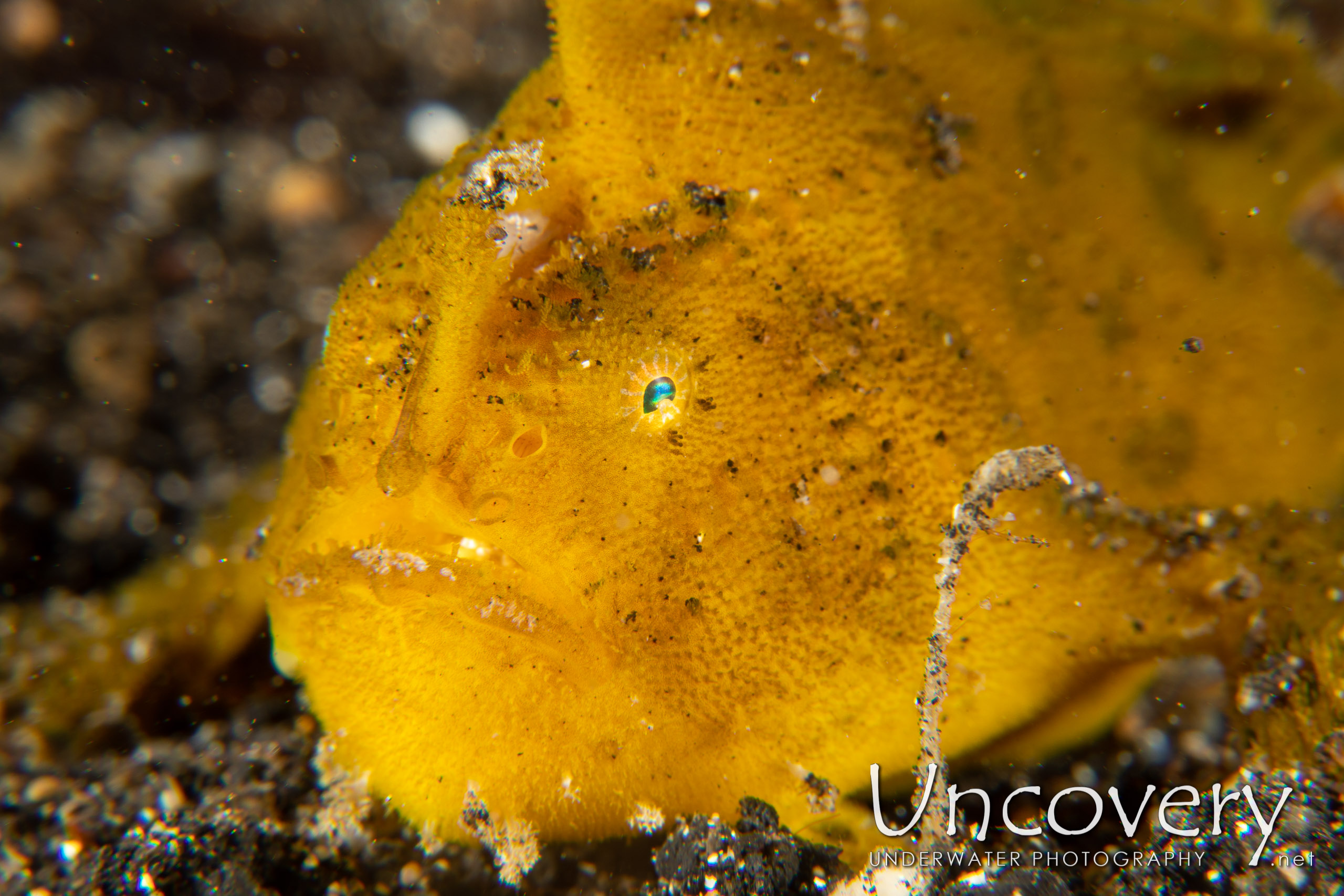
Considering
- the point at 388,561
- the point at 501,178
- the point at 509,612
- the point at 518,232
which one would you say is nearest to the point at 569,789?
the point at 509,612

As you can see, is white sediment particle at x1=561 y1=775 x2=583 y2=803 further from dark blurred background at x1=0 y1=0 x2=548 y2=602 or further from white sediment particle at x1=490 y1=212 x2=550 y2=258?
dark blurred background at x1=0 y1=0 x2=548 y2=602

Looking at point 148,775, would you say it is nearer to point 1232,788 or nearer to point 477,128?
point 477,128

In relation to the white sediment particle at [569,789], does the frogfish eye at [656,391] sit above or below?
above

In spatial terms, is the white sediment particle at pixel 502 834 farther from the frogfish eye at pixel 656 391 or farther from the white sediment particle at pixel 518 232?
the white sediment particle at pixel 518 232

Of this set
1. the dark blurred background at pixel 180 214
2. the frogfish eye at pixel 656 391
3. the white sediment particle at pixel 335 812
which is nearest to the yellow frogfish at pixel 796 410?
the frogfish eye at pixel 656 391

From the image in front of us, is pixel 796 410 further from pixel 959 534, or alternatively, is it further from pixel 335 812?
pixel 335 812

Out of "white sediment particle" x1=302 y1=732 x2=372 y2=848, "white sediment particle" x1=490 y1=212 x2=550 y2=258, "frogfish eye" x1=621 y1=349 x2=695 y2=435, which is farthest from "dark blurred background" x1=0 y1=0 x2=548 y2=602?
"frogfish eye" x1=621 y1=349 x2=695 y2=435

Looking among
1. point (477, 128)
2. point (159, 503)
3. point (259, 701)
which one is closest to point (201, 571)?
point (159, 503)

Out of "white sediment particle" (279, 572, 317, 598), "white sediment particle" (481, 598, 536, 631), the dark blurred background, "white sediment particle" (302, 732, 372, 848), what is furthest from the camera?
the dark blurred background
